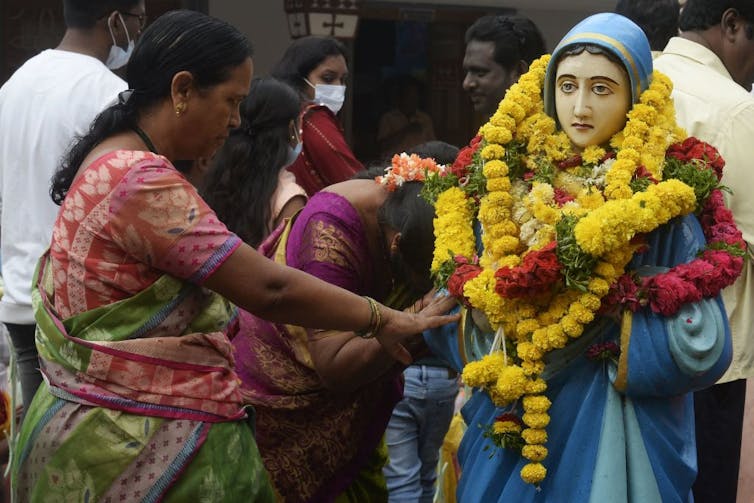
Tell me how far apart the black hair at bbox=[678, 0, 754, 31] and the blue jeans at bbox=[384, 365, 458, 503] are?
176 centimetres

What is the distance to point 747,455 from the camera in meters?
4.79

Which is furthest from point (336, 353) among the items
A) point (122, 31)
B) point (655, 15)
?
point (655, 15)

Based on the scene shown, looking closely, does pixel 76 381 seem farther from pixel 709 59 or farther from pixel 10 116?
pixel 709 59

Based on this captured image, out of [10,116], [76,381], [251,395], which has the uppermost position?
[10,116]

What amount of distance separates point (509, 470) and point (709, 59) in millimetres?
1788

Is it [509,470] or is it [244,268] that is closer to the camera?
[244,268]

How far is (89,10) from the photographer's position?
514 cm

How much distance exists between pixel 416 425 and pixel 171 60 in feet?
8.37

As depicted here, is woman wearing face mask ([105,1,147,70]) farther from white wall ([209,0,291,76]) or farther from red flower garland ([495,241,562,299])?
white wall ([209,0,291,76])

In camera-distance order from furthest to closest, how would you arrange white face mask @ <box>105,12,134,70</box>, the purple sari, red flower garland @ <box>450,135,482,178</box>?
1. white face mask @ <box>105,12,134,70</box>
2. the purple sari
3. red flower garland @ <box>450,135,482,178</box>

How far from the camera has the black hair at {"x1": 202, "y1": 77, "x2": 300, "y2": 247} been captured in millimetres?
5355

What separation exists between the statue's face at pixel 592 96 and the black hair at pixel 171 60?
0.95m

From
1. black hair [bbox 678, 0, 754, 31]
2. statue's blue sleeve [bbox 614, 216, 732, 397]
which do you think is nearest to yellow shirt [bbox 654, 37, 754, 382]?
black hair [bbox 678, 0, 754, 31]

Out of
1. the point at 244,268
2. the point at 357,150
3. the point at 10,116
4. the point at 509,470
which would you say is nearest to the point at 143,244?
the point at 244,268
